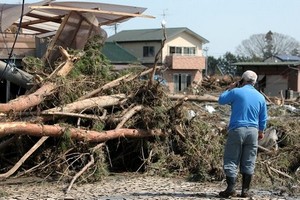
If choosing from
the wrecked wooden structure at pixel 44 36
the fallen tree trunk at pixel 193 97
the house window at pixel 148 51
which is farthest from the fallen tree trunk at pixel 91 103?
the house window at pixel 148 51

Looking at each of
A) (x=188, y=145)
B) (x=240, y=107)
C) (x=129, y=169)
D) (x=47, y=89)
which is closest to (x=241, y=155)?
(x=240, y=107)

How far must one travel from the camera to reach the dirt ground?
7184mm

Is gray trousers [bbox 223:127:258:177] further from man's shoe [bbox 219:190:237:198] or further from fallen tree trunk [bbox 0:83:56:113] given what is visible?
fallen tree trunk [bbox 0:83:56:113]

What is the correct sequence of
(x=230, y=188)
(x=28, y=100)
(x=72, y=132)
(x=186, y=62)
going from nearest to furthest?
(x=230, y=188) < (x=72, y=132) < (x=28, y=100) < (x=186, y=62)

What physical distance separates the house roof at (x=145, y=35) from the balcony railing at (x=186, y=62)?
3.14 m

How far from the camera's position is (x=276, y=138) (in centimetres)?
984

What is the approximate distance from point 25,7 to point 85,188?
5.17 m

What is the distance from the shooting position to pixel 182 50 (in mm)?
55375

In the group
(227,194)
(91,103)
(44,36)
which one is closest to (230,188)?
(227,194)

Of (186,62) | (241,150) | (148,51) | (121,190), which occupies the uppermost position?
(148,51)

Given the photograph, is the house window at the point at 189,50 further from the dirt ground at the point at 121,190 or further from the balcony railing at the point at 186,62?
the dirt ground at the point at 121,190

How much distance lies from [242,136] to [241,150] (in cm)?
21

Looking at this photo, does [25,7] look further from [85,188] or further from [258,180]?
[258,180]

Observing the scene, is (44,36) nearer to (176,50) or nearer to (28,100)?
(28,100)
